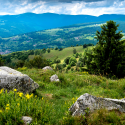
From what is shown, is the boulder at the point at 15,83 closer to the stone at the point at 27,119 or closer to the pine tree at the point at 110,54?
the stone at the point at 27,119

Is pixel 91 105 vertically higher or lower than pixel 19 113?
lower

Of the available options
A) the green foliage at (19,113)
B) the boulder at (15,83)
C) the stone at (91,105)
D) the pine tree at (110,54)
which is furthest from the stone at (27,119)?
the pine tree at (110,54)

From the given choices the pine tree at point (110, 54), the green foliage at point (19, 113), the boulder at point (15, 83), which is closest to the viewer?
the green foliage at point (19, 113)

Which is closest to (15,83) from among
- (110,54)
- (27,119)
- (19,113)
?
(19,113)

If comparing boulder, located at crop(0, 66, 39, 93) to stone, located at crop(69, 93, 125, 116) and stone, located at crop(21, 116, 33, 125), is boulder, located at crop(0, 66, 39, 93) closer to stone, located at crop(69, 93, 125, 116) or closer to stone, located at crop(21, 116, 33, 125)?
stone, located at crop(21, 116, 33, 125)

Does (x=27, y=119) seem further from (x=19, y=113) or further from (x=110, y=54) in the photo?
(x=110, y=54)

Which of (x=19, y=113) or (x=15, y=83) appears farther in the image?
(x=15, y=83)

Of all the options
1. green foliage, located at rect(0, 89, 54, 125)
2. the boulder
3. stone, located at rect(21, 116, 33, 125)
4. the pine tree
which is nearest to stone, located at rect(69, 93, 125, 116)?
green foliage, located at rect(0, 89, 54, 125)

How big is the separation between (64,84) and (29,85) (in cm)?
407

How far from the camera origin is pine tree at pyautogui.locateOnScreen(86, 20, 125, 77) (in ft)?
56.0

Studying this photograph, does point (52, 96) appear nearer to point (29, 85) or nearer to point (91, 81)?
point (29, 85)

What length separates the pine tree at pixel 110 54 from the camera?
1708 cm

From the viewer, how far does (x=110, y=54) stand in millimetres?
17469

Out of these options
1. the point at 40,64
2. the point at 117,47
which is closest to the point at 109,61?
the point at 117,47
